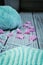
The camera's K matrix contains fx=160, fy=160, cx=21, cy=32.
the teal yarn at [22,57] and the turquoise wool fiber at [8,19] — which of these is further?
the turquoise wool fiber at [8,19]

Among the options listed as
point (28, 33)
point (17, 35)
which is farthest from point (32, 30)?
point (17, 35)

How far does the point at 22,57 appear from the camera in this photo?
130cm

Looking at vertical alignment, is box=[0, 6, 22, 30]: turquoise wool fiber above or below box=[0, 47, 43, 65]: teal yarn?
below

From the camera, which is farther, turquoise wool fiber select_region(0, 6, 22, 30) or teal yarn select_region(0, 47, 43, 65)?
turquoise wool fiber select_region(0, 6, 22, 30)

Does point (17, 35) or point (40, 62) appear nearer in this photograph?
Answer: point (40, 62)

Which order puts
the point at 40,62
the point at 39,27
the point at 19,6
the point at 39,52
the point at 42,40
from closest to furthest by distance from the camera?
the point at 40,62
the point at 39,52
the point at 42,40
the point at 39,27
the point at 19,6

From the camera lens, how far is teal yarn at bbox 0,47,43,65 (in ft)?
4.06

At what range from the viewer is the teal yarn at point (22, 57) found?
1.24 meters

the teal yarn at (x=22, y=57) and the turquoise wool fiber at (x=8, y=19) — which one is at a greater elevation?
the teal yarn at (x=22, y=57)

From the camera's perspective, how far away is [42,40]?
6.31 ft

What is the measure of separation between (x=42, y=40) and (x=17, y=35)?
35cm

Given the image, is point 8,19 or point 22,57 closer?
point 22,57

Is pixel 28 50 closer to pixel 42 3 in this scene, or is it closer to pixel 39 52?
pixel 39 52

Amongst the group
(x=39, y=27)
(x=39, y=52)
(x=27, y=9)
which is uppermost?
(x=39, y=52)
